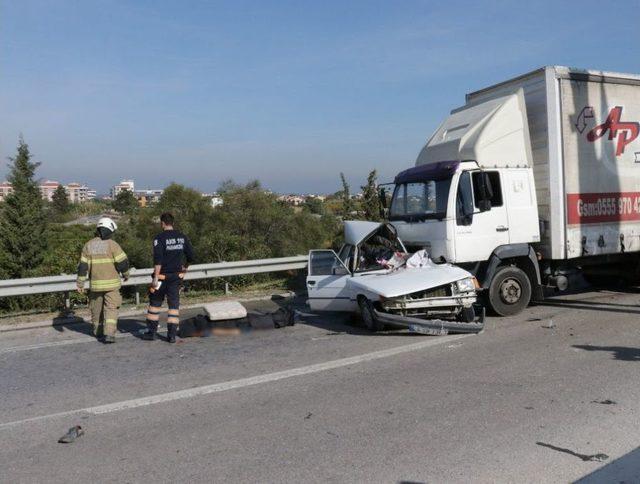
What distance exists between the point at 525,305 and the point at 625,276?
2.95m

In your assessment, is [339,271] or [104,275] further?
[339,271]

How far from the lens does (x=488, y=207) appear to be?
854cm

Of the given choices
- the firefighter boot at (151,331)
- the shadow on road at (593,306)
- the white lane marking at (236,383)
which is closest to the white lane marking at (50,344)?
the firefighter boot at (151,331)

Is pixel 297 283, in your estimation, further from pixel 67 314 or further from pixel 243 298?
pixel 67 314

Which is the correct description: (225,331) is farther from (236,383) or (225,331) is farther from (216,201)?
(216,201)

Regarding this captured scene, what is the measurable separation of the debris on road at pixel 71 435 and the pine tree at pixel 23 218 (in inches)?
Result: 945

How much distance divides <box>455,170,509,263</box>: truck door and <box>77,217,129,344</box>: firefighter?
16.3ft

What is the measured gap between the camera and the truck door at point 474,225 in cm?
849

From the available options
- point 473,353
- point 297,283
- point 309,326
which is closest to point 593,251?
point 473,353

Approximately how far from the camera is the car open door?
8547mm

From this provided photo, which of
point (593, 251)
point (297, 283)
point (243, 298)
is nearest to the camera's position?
point (593, 251)

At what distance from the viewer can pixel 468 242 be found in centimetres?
852

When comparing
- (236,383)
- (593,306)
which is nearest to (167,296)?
(236,383)

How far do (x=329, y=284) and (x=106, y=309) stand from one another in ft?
10.6
